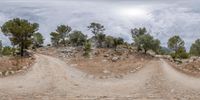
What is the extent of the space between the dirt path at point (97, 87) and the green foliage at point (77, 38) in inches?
5071

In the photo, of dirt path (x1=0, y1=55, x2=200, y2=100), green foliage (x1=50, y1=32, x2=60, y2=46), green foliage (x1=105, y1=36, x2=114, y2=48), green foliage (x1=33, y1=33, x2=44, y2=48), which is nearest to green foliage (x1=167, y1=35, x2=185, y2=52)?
green foliage (x1=105, y1=36, x2=114, y2=48)

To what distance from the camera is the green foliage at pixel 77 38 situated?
552 feet

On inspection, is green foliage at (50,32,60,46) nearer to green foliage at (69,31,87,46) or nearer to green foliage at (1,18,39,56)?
green foliage at (69,31,87,46)

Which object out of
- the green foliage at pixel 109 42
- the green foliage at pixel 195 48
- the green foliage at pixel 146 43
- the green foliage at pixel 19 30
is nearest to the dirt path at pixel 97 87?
the green foliage at pixel 19 30

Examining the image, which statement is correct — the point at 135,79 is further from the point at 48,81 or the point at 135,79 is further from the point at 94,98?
the point at 94,98

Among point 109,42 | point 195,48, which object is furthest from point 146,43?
point 195,48

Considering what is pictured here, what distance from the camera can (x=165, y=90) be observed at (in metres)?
30.2

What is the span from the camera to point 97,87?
104ft

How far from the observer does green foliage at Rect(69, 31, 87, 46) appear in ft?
552

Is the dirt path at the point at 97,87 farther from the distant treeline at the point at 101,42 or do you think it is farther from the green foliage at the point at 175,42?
the green foliage at the point at 175,42

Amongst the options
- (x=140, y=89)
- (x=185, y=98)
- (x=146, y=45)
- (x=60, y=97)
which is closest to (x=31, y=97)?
(x=60, y=97)

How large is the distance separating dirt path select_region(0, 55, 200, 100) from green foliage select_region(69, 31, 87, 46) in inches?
5071

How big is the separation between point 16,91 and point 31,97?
2.89m

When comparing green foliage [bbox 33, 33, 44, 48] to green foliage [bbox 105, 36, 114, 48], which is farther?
green foliage [bbox 33, 33, 44, 48]
